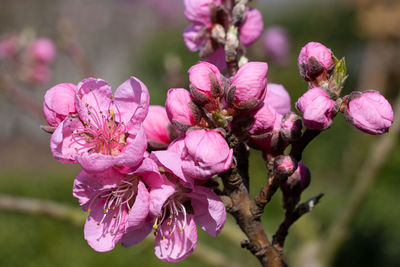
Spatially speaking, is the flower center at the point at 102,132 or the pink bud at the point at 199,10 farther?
the pink bud at the point at 199,10

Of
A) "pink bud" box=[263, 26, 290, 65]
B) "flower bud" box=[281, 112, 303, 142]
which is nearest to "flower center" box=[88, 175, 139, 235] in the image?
"flower bud" box=[281, 112, 303, 142]

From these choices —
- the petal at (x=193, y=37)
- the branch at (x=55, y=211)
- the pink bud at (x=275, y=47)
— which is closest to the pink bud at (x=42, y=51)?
the branch at (x=55, y=211)

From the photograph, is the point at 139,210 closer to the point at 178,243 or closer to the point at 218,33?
the point at 178,243

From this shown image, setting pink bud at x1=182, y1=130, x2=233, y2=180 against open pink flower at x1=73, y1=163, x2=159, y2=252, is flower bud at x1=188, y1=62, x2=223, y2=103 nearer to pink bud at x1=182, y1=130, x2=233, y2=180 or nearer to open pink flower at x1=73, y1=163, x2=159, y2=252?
pink bud at x1=182, y1=130, x2=233, y2=180

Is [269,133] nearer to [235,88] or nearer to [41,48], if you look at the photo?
[235,88]

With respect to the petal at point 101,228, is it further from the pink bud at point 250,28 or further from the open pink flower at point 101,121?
the pink bud at point 250,28

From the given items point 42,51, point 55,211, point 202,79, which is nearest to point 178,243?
point 202,79

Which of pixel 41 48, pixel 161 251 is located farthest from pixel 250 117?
pixel 41 48
